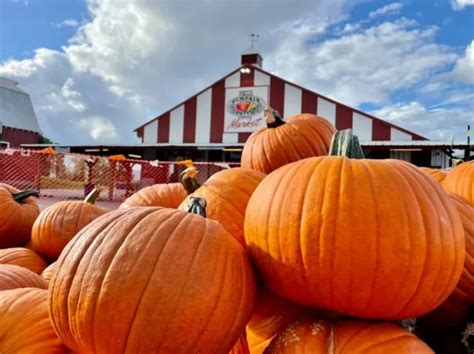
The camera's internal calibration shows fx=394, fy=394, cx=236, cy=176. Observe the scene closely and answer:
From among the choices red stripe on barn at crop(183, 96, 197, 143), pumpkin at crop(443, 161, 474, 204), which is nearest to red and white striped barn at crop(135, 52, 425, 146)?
red stripe on barn at crop(183, 96, 197, 143)

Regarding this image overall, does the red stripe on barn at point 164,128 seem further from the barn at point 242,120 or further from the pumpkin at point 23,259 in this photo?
the pumpkin at point 23,259

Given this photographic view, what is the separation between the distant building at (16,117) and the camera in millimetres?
23047

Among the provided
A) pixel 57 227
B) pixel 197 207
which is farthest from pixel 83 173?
pixel 197 207

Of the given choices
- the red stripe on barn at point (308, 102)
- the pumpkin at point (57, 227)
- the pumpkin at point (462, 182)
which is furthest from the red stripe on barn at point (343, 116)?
the pumpkin at point (57, 227)

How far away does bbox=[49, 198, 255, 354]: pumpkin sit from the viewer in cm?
73

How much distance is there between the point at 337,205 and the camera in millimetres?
810

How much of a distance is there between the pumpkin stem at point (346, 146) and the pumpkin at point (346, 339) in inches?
16.7

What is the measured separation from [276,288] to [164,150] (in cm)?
1479

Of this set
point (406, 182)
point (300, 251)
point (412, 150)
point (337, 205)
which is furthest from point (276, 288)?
point (412, 150)

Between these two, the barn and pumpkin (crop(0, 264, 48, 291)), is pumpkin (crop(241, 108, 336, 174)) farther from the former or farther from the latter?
the barn

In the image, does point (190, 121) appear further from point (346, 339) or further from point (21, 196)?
point (346, 339)

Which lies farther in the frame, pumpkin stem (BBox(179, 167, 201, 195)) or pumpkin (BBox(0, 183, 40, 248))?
pumpkin (BBox(0, 183, 40, 248))

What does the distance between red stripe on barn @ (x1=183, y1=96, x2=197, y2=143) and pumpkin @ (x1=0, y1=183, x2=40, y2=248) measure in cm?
1312

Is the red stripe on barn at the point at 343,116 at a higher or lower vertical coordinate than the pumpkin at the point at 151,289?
higher
